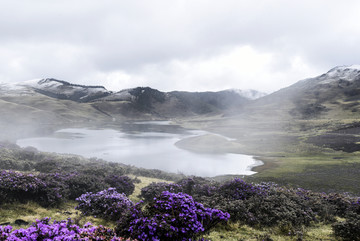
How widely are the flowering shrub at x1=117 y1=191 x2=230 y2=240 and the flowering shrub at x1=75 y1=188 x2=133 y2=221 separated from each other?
2.90m

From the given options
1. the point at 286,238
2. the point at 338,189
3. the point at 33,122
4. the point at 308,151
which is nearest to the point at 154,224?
the point at 286,238

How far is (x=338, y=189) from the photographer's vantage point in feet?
90.3

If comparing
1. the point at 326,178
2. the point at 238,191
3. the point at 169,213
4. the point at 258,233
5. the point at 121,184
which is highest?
the point at 169,213

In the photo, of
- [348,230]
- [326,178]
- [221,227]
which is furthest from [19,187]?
[326,178]

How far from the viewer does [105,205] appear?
36.7ft

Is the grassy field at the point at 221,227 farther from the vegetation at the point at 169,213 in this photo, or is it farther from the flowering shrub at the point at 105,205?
the flowering shrub at the point at 105,205

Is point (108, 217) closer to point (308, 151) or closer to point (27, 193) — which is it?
point (27, 193)

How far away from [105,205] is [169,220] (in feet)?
17.1

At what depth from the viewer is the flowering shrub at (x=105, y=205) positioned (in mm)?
10797

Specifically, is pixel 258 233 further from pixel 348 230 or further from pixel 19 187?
pixel 19 187

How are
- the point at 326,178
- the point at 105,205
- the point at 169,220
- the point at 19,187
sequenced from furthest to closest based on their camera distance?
1. the point at 326,178
2. the point at 19,187
3. the point at 105,205
4. the point at 169,220

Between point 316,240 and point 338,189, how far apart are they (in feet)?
76.5

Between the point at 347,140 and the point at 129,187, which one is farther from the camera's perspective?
the point at 347,140

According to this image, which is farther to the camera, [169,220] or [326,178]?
[326,178]
